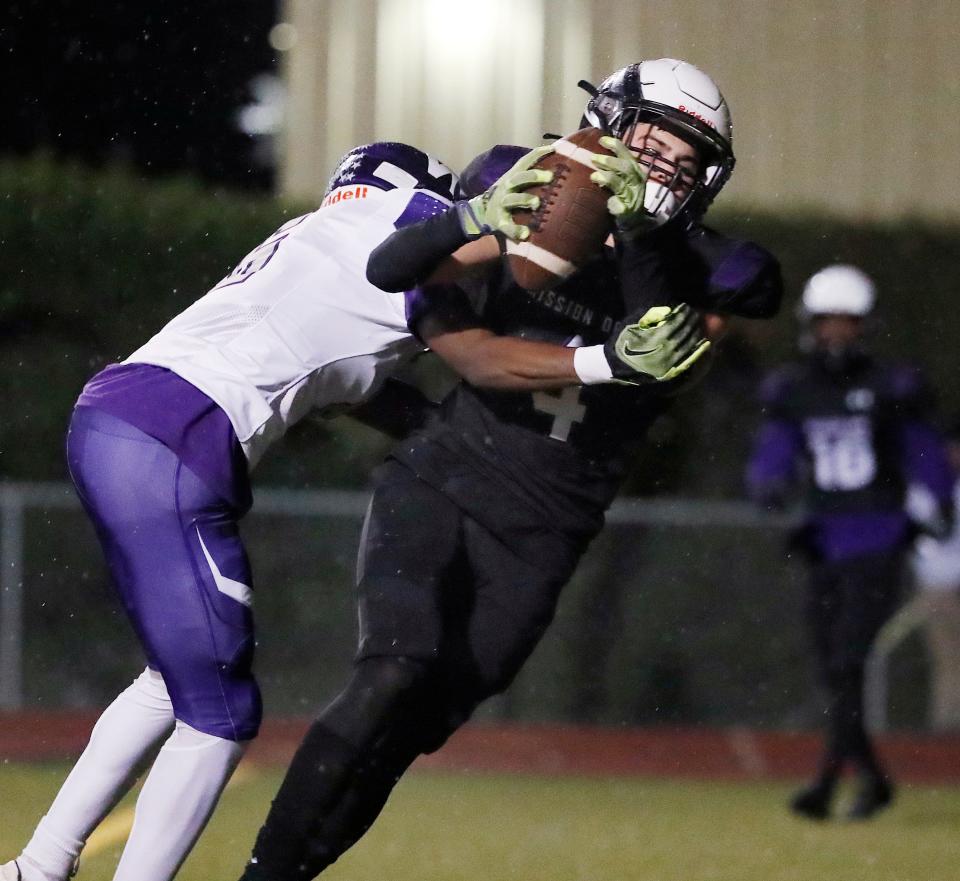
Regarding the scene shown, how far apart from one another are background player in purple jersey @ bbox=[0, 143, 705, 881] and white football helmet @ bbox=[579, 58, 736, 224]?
28cm

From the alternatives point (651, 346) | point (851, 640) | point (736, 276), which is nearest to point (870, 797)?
point (851, 640)

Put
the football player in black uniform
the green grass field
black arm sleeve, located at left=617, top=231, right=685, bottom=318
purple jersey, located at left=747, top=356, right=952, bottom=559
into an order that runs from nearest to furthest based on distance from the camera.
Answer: the football player in black uniform < black arm sleeve, located at left=617, top=231, right=685, bottom=318 < the green grass field < purple jersey, located at left=747, top=356, right=952, bottom=559

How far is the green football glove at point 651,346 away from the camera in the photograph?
118 inches

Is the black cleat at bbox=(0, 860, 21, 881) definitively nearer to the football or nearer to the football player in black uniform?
the football player in black uniform

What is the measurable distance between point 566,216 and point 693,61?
212 inches

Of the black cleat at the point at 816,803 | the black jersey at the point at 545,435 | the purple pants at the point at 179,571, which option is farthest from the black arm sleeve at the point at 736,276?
the black cleat at the point at 816,803

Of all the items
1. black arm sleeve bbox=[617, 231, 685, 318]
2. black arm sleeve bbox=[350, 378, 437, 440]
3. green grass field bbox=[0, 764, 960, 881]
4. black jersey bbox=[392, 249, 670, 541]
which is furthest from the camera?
green grass field bbox=[0, 764, 960, 881]

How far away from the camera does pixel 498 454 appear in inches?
132

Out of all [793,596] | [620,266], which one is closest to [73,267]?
[793,596]

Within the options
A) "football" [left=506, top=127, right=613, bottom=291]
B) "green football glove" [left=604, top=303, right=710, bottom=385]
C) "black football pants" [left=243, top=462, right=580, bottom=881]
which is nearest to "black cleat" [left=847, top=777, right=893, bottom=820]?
"black football pants" [left=243, top=462, right=580, bottom=881]

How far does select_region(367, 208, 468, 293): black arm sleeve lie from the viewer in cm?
300

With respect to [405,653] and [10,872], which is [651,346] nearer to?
[405,653]

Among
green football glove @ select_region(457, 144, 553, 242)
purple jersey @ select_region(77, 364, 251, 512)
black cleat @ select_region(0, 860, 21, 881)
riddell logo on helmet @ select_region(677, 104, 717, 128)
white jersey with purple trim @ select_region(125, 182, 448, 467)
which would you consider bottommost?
black cleat @ select_region(0, 860, 21, 881)

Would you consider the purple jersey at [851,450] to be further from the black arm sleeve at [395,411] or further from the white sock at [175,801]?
the white sock at [175,801]
